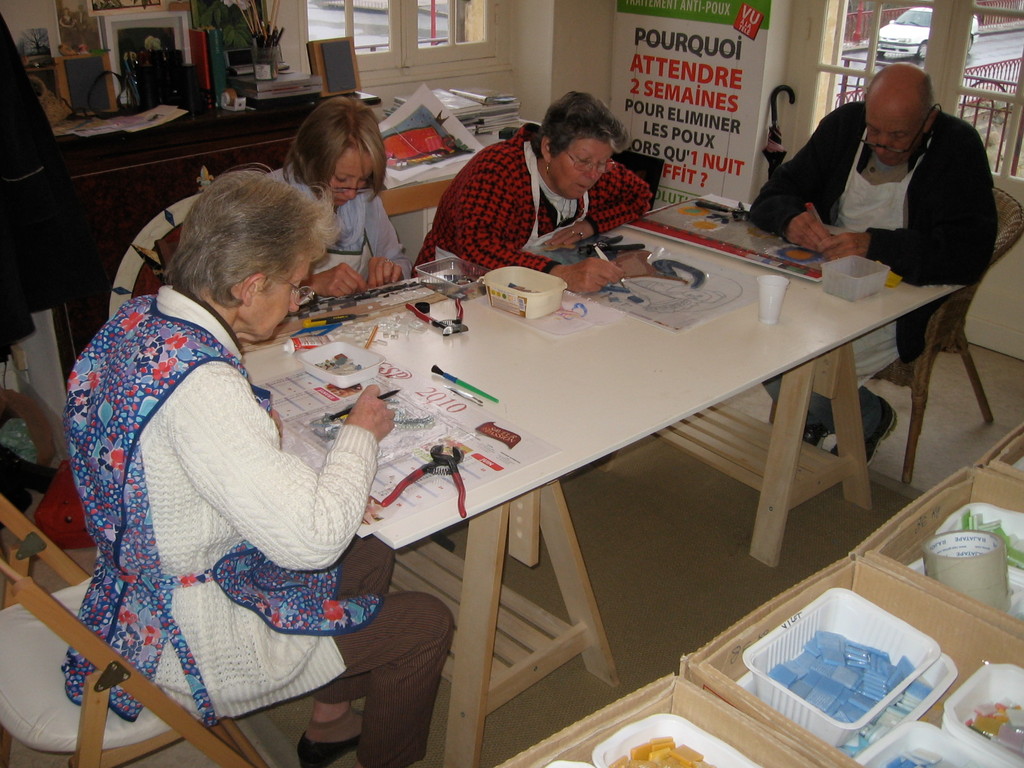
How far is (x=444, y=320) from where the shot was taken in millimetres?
2029

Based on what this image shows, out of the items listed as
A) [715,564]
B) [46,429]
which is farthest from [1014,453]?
[46,429]

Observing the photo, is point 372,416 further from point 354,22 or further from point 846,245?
point 354,22

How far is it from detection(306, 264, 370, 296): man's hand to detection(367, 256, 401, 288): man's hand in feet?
0.33

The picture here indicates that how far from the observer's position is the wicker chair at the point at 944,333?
2.61m

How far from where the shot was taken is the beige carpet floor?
197cm

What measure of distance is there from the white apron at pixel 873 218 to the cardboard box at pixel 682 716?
1.78 m

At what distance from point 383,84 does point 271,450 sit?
9.73 feet

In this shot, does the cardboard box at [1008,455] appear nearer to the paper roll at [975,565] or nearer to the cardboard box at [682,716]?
the paper roll at [975,565]

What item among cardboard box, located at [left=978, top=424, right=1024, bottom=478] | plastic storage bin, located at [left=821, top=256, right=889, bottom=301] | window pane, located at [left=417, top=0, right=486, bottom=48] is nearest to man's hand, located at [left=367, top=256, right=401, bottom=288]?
plastic storage bin, located at [left=821, top=256, right=889, bottom=301]

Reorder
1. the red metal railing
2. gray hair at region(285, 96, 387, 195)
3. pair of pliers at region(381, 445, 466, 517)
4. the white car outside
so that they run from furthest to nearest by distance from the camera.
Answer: the white car outside, the red metal railing, gray hair at region(285, 96, 387, 195), pair of pliers at region(381, 445, 466, 517)

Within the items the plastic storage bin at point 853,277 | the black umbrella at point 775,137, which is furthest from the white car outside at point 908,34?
the plastic storage bin at point 853,277

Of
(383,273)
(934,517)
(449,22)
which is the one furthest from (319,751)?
(449,22)

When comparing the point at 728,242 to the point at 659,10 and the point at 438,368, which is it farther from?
the point at 659,10

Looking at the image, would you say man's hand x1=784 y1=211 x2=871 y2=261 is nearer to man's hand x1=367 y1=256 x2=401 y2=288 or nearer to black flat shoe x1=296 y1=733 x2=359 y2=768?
man's hand x1=367 y1=256 x2=401 y2=288
